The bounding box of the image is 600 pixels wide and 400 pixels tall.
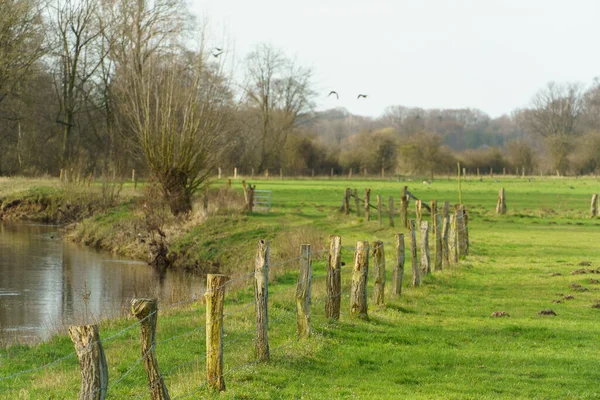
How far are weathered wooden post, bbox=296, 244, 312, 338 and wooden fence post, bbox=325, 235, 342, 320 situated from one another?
41.4 inches

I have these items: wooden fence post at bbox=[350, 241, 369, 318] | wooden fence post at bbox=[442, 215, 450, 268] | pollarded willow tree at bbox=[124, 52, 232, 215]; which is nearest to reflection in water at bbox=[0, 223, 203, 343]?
pollarded willow tree at bbox=[124, 52, 232, 215]

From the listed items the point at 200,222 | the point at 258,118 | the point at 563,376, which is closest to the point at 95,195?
the point at 200,222

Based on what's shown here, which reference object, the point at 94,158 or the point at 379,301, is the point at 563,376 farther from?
the point at 94,158

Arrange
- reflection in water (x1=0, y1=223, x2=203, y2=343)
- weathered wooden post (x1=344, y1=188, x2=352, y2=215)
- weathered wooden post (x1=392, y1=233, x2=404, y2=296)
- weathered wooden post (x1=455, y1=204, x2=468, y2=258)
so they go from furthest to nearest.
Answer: weathered wooden post (x1=344, y1=188, x2=352, y2=215) < weathered wooden post (x1=455, y1=204, x2=468, y2=258) < reflection in water (x1=0, y1=223, x2=203, y2=343) < weathered wooden post (x1=392, y1=233, x2=404, y2=296)

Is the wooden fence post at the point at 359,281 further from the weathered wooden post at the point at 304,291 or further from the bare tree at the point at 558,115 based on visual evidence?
the bare tree at the point at 558,115

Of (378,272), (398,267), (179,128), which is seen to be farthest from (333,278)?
(179,128)

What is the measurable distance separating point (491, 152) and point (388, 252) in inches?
3516

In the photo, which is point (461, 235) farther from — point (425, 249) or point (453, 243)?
point (425, 249)

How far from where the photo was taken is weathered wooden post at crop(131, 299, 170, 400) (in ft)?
25.5

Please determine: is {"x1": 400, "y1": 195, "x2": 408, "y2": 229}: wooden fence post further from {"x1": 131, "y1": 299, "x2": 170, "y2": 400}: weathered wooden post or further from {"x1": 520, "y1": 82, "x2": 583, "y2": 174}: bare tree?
{"x1": 520, "y1": 82, "x2": 583, "y2": 174}: bare tree

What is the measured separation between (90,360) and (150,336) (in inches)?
46.6

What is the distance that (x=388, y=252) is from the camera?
2664cm

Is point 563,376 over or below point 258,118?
below

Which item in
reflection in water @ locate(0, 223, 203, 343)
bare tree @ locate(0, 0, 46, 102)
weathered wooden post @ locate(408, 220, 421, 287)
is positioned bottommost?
reflection in water @ locate(0, 223, 203, 343)
